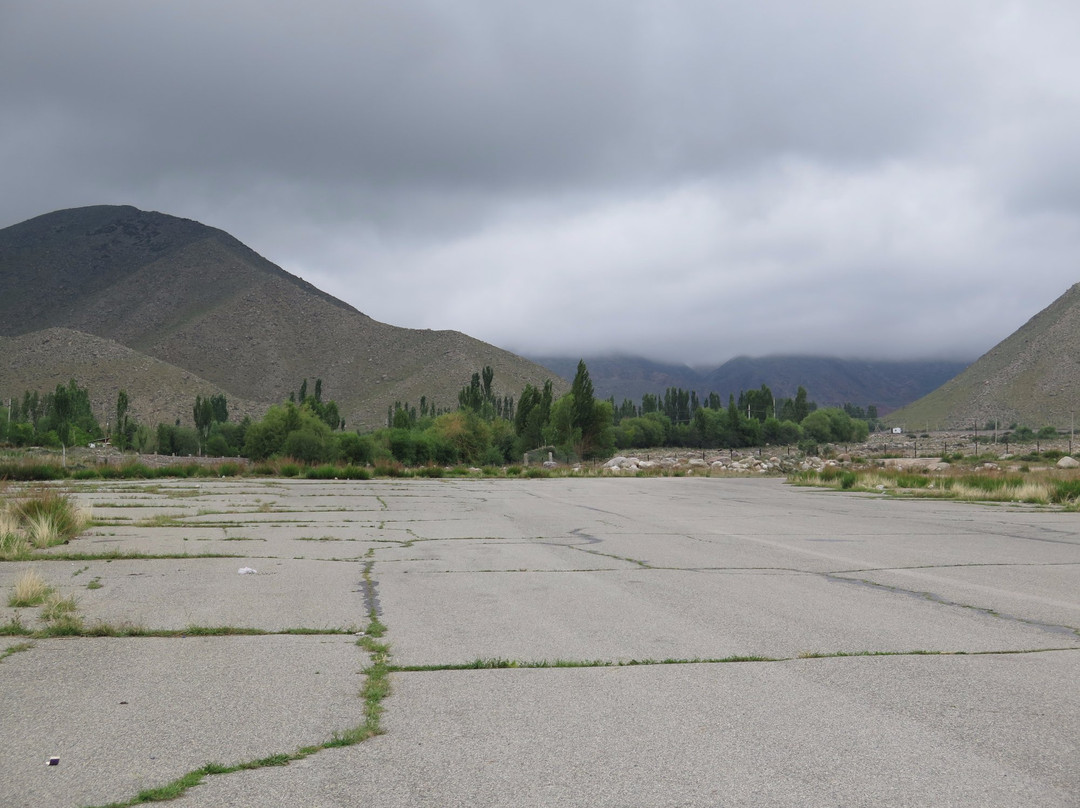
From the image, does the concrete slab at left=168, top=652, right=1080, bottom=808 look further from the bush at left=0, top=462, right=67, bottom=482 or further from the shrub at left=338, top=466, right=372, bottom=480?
the shrub at left=338, top=466, right=372, bottom=480

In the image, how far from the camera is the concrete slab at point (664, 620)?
6180mm

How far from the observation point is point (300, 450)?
59.6m

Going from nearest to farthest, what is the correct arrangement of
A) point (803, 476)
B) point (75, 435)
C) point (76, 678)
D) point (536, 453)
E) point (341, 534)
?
point (76, 678)
point (341, 534)
point (803, 476)
point (536, 453)
point (75, 435)

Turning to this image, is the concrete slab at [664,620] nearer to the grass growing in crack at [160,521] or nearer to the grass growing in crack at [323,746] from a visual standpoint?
the grass growing in crack at [323,746]

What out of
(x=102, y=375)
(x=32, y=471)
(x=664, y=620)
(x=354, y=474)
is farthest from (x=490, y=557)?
(x=102, y=375)

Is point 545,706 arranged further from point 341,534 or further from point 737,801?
point 341,534

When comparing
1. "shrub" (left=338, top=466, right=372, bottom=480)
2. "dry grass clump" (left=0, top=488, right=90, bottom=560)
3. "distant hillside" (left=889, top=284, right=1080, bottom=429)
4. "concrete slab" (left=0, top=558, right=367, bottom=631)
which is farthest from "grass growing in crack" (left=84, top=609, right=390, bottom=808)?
"distant hillside" (left=889, top=284, right=1080, bottom=429)

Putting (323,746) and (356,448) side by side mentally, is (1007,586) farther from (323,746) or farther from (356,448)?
(356,448)

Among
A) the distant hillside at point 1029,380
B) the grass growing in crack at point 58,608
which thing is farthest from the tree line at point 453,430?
the grass growing in crack at point 58,608

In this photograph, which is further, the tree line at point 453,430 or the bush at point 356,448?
the tree line at point 453,430

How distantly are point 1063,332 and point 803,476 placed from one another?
148031 mm

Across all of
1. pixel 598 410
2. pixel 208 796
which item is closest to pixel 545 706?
pixel 208 796

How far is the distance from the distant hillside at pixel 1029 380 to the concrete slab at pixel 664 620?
6062 inches

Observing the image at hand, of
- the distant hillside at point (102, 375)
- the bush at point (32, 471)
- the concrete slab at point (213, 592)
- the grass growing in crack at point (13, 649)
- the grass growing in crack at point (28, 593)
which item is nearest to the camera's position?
the grass growing in crack at point (13, 649)
